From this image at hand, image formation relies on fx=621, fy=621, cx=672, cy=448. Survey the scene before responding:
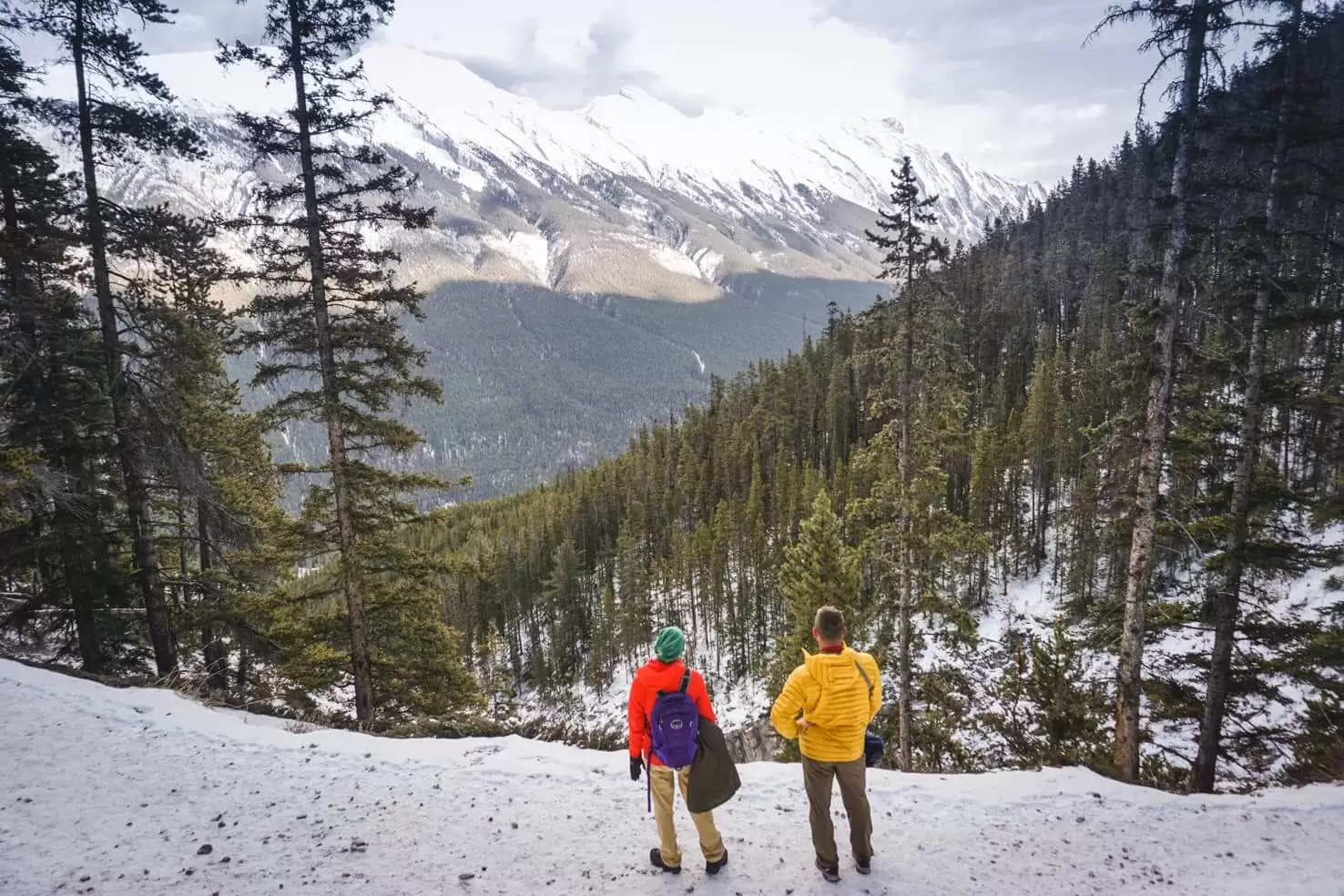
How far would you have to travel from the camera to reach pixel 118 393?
9711 millimetres

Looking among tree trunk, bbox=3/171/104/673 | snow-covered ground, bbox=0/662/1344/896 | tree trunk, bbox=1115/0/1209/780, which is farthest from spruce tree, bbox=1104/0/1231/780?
tree trunk, bbox=3/171/104/673

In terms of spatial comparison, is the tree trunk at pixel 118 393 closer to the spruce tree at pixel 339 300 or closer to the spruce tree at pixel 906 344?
the spruce tree at pixel 339 300

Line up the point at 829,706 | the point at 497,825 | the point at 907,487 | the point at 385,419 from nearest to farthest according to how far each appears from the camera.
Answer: the point at 829,706
the point at 497,825
the point at 385,419
the point at 907,487

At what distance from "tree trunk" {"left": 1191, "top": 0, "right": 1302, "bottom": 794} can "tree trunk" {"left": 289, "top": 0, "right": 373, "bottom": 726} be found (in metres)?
13.3

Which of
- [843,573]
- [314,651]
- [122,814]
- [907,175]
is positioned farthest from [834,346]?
[122,814]

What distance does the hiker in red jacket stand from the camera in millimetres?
4793

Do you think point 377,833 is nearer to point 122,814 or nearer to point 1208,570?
point 122,814

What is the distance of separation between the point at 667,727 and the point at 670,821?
86 centimetres

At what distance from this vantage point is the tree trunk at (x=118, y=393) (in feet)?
30.6

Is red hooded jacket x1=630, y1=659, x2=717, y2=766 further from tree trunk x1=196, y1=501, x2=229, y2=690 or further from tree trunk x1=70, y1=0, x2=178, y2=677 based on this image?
tree trunk x1=196, y1=501, x2=229, y2=690

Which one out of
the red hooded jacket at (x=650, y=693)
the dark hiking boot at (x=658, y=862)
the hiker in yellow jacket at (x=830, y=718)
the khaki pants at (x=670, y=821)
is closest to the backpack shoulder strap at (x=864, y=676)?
the hiker in yellow jacket at (x=830, y=718)

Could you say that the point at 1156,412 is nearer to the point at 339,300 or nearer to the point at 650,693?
the point at 650,693

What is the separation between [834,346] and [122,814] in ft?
210

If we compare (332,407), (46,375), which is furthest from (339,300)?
(46,375)
